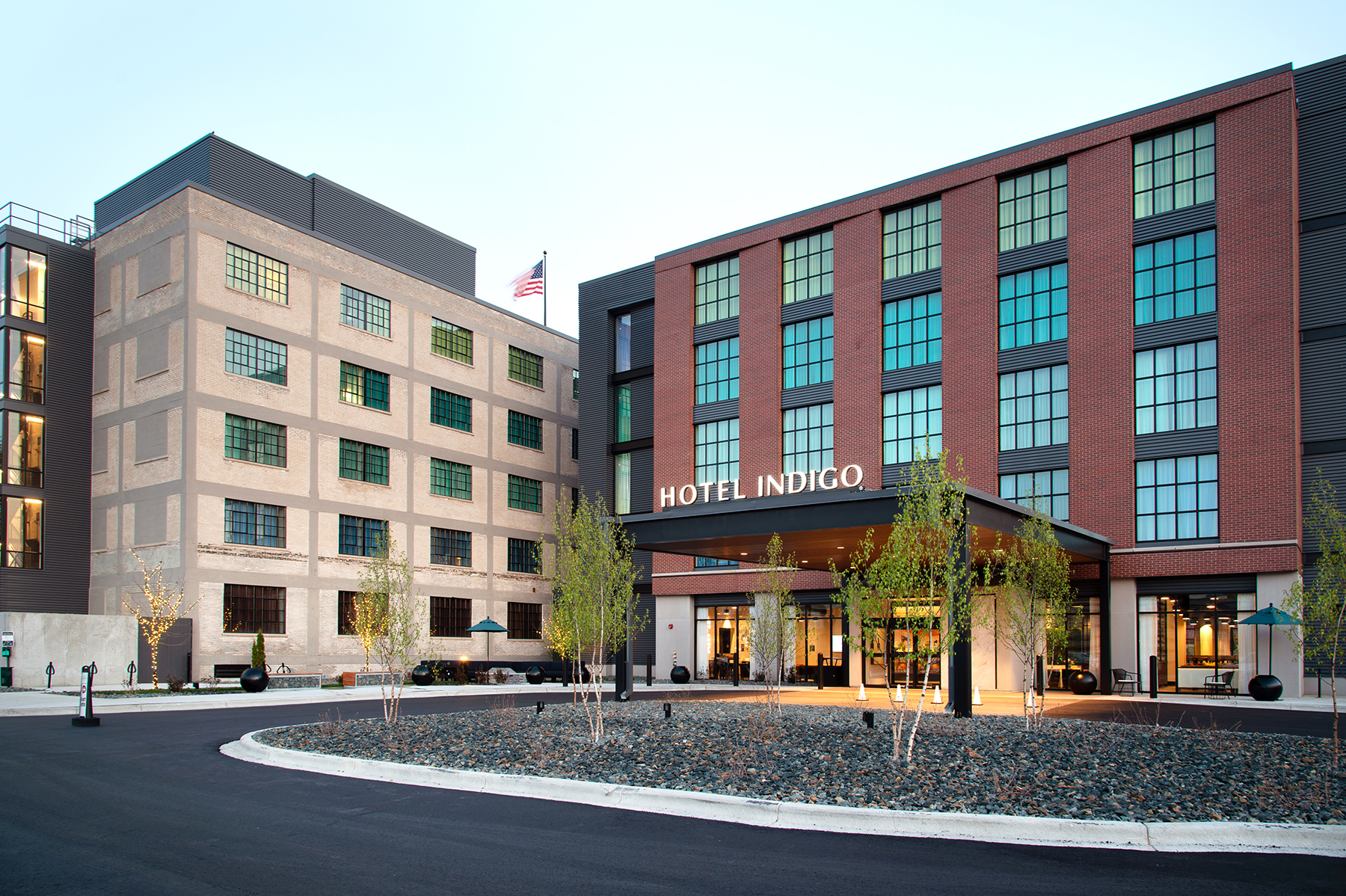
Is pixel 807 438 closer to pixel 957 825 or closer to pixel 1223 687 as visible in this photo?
pixel 1223 687

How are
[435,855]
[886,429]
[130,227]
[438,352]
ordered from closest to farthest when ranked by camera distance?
[435,855], [886,429], [130,227], [438,352]

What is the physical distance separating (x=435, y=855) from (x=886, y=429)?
35580 mm

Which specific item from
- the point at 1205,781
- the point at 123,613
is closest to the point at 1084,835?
the point at 1205,781

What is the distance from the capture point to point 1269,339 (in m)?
34.8

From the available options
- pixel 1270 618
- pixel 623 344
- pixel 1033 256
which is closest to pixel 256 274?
pixel 623 344

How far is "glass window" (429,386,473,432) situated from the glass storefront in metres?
36.1

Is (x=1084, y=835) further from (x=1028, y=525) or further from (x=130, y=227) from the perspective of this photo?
(x=130, y=227)

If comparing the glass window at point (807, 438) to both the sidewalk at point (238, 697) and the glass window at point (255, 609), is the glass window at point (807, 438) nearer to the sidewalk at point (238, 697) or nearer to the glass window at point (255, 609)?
the sidewalk at point (238, 697)

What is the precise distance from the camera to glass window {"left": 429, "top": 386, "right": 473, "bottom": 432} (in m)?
55.8

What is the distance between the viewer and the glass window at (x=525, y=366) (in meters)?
61.7

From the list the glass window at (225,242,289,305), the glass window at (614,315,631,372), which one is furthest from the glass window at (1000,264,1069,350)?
the glass window at (225,242,289,305)

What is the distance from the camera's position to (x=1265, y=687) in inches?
1235

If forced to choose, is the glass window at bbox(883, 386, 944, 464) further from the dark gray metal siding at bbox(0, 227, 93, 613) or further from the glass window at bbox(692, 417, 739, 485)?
the dark gray metal siding at bbox(0, 227, 93, 613)

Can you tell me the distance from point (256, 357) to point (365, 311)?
288 inches
